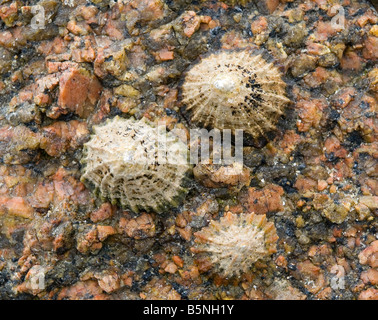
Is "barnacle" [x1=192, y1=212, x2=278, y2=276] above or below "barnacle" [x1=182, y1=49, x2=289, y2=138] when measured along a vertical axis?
below

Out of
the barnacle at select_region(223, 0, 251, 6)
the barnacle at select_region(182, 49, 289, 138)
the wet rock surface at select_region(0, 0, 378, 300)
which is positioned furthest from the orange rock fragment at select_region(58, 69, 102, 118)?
the barnacle at select_region(223, 0, 251, 6)

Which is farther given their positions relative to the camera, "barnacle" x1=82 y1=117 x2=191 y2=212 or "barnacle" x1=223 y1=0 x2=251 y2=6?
"barnacle" x1=223 y1=0 x2=251 y2=6

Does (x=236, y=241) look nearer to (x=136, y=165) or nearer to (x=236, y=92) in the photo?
(x=136, y=165)

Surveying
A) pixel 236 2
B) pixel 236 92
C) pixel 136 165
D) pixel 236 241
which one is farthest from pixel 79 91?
pixel 236 241

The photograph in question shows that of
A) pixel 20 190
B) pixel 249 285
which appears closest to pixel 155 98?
pixel 20 190

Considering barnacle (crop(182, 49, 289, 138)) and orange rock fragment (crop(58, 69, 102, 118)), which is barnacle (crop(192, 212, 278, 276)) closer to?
barnacle (crop(182, 49, 289, 138))

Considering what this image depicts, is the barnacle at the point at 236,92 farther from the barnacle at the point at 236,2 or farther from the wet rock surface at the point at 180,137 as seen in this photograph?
the barnacle at the point at 236,2

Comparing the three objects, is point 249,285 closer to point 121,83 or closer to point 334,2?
point 121,83
